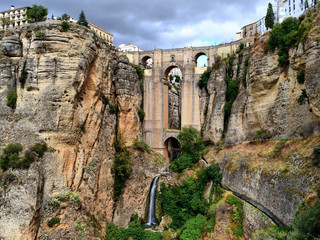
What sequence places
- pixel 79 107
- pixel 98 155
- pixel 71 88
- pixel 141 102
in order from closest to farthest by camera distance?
pixel 71 88 < pixel 79 107 < pixel 98 155 < pixel 141 102

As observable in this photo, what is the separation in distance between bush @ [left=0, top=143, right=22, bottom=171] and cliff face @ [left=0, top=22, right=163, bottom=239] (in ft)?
2.06

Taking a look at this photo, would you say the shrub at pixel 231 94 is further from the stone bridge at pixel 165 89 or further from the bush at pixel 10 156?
the bush at pixel 10 156

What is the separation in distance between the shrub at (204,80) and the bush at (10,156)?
22182 millimetres

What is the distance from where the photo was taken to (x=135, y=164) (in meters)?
31.5

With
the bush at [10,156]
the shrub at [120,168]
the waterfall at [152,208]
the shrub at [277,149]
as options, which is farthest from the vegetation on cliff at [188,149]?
the bush at [10,156]

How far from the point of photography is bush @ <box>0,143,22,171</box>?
20.8 meters

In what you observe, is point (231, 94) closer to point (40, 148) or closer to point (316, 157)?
point (316, 157)

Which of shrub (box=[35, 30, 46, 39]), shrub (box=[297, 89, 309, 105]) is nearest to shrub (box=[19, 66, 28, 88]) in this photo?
shrub (box=[35, 30, 46, 39])

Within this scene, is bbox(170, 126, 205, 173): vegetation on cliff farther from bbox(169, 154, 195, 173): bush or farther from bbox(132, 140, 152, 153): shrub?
bbox(132, 140, 152, 153): shrub

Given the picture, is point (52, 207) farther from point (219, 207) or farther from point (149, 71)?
point (149, 71)

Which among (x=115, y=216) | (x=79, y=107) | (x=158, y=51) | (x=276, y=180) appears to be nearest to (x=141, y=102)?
(x=158, y=51)

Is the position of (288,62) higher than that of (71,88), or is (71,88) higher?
(288,62)

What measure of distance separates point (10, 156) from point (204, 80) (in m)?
23.1

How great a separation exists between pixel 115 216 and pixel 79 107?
11956 mm
